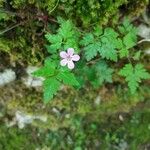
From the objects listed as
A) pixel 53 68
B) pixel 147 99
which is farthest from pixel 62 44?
pixel 147 99

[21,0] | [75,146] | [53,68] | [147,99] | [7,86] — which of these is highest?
[21,0]

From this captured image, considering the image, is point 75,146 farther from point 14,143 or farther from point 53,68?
point 53,68

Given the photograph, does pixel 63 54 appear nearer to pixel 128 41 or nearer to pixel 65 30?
pixel 65 30

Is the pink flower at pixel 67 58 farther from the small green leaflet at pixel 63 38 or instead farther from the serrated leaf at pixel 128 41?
the serrated leaf at pixel 128 41

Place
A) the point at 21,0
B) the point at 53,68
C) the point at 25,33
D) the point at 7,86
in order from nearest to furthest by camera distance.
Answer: the point at 53,68
the point at 21,0
the point at 25,33
the point at 7,86

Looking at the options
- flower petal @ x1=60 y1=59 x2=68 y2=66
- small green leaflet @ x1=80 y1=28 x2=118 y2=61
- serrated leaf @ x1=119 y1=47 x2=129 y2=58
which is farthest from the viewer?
serrated leaf @ x1=119 y1=47 x2=129 y2=58

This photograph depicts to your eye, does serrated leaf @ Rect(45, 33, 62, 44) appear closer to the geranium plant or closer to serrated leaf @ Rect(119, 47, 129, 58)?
the geranium plant

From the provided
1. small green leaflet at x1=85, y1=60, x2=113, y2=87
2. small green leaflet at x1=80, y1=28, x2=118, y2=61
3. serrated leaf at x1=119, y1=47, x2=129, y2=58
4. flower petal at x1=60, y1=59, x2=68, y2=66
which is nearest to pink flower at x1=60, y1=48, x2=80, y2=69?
flower petal at x1=60, y1=59, x2=68, y2=66

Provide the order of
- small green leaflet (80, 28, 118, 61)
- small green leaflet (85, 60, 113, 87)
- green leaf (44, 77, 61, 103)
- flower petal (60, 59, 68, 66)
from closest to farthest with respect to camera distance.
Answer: green leaf (44, 77, 61, 103)
flower petal (60, 59, 68, 66)
small green leaflet (80, 28, 118, 61)
small green leaflet (85, 60, 113, 87)

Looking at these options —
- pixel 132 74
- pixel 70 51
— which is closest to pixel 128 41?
pixel 132 74
